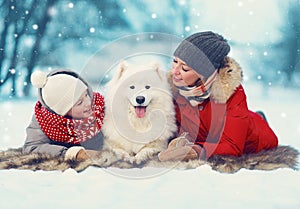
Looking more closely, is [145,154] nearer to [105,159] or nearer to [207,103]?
[105,159]

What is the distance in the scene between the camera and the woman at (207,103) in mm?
1397

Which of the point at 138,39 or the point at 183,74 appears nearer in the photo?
the point at 183,74

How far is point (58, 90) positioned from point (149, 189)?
38cm

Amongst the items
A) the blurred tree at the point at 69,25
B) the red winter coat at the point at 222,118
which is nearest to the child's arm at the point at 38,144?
the blurred tree at the point at 69,25

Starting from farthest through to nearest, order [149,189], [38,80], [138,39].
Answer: [138,39] < [38,80] < [149,189]

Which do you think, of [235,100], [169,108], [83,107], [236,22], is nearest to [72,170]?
[83,107]

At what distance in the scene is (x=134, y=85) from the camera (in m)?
1.36

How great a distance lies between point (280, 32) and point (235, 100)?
363mm

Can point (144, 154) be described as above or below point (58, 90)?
below

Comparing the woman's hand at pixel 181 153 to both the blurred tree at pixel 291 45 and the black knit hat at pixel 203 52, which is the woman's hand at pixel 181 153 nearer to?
the black knit hat at pixel 203 52

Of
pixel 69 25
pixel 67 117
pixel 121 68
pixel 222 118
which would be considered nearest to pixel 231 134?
pixel 222 118

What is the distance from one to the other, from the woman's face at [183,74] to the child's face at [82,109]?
25 cm

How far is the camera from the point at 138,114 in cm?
136

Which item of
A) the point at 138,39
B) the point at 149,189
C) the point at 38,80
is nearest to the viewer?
the point at 149,189
